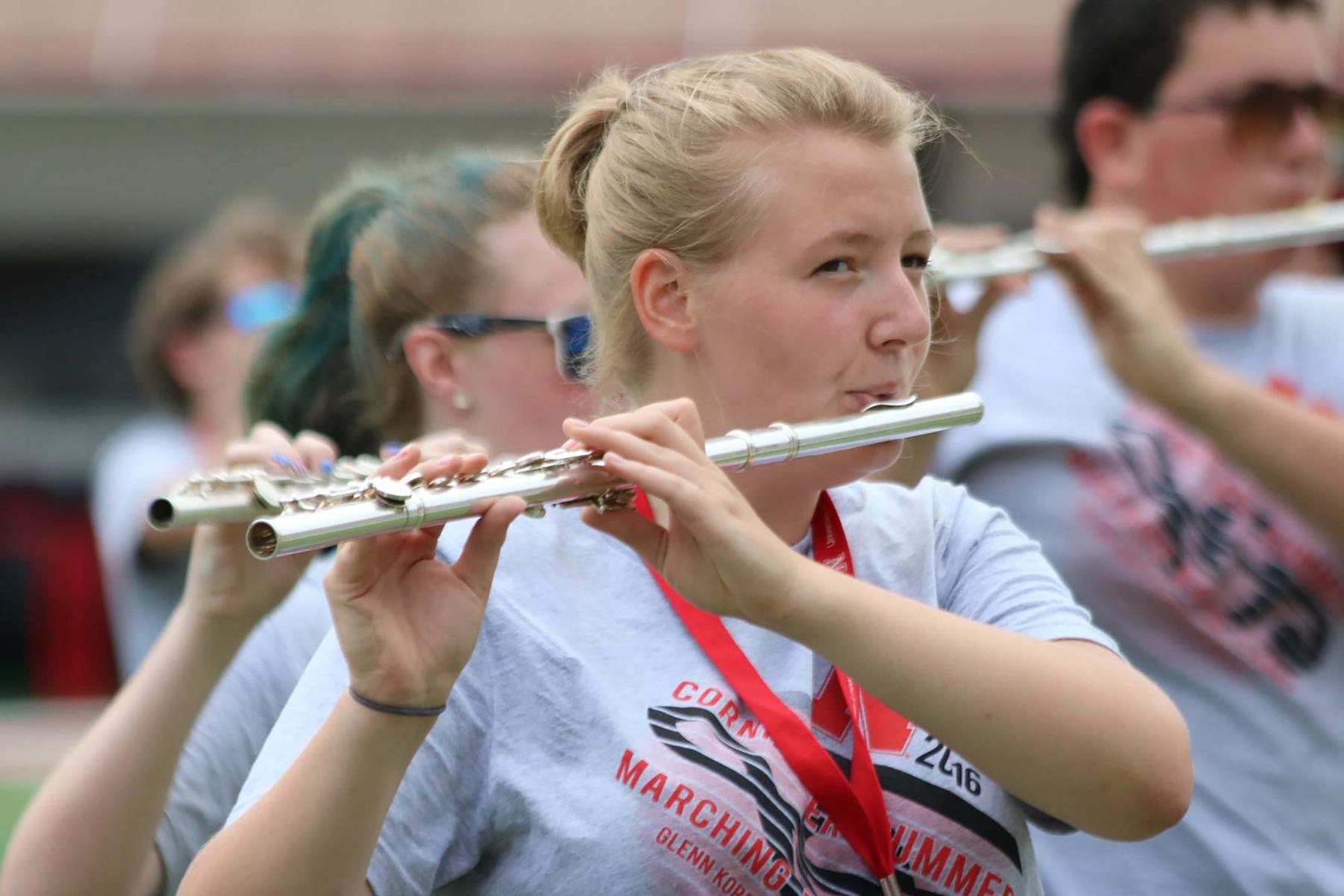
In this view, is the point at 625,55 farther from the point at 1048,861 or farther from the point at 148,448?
the point at 1048,861

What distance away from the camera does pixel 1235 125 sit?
129 inches

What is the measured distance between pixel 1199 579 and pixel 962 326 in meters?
0.60

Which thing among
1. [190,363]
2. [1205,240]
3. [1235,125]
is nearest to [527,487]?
[1205,240]

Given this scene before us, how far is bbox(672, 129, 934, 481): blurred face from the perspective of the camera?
1.80 metres

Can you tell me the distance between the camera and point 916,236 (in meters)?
1.86

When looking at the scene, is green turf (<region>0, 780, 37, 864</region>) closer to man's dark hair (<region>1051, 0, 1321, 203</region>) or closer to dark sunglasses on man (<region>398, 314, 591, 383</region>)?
dark sunglasses on man (<region>398, 314, 591, 383</region>)

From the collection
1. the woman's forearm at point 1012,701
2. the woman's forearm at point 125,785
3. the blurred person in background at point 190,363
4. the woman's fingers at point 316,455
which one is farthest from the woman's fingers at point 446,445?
the blurred person in background at point 190,363

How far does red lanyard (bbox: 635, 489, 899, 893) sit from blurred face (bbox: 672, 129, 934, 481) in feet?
0.74

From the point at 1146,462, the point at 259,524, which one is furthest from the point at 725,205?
the point at 1146,462

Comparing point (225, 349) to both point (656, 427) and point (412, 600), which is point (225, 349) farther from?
point (656, 427)

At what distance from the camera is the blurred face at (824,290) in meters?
1.80

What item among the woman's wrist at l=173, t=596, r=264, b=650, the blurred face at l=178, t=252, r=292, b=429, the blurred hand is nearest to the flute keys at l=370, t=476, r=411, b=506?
the woman's wrist at l=173, t=596, r=264, b=650

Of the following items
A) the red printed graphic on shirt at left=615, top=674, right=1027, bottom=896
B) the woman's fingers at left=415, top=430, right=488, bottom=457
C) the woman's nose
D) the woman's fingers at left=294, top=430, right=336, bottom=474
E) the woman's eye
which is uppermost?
the woman's eye

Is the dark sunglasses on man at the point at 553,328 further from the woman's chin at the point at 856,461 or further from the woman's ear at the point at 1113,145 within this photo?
the woman's ear at the point at 1113,145
